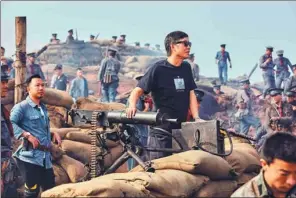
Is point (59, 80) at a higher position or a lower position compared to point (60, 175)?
higher

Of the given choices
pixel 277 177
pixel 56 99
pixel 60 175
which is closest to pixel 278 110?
pixel 56 99

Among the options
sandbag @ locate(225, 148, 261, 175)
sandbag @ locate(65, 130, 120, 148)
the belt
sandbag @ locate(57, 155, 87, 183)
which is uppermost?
the belt

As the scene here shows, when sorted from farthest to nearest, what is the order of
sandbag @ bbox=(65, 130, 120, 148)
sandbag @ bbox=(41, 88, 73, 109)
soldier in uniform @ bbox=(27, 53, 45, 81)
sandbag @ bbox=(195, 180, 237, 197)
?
1. soldier in uniform @ bbox=(27, 53, 45, 81)
2. sandbag @ bbox=(41, 88, 73, 109)
3. sandbag @ bbox=(65, 130, 120, 148)
4. sandbag @ bbox=(195, 180, 237, 197)

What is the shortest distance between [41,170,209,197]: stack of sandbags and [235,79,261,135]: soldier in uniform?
29.0 ft

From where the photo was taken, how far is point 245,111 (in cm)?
1485

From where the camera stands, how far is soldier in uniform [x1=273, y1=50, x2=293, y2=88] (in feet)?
48.2

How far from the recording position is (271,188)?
3.68m

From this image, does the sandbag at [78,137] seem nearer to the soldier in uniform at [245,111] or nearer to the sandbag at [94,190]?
the sandbag at [94,190]

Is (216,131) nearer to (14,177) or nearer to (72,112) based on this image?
(72,112)

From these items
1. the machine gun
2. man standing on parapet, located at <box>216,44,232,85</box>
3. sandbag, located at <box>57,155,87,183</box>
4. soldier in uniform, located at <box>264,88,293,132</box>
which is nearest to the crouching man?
the machine gun

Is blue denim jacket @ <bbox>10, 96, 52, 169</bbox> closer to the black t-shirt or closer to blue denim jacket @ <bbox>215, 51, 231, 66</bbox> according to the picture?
the black t-shirt

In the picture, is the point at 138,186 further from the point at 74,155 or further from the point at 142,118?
the point at 74,155

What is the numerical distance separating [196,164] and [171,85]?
92 centimetres

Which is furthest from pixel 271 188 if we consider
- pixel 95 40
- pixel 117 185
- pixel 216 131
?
pixel 95 40
